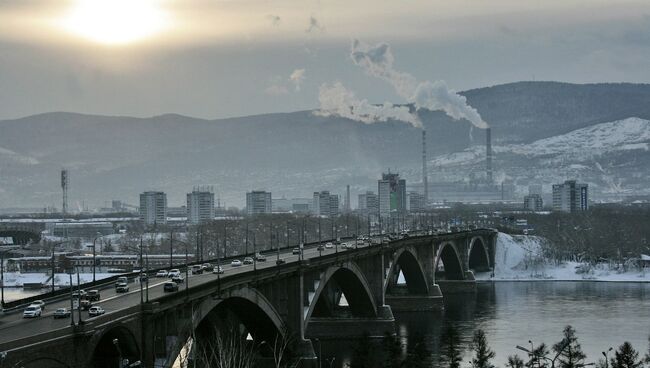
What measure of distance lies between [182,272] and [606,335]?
3620cm

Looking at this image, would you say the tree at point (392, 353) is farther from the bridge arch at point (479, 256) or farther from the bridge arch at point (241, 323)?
the bridge arch at point (479, 256)

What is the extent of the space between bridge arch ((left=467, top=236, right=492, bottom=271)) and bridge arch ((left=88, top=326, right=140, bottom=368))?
421 feet

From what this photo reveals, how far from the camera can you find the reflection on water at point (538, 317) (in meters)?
89.2

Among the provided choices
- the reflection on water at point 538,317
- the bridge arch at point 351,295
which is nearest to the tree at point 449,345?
the reflection on water at point 538,317

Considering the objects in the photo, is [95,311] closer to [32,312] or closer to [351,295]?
[32,312]

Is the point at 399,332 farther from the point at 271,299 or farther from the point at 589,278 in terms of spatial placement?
the point at 589,278

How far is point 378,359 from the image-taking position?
79.8 m

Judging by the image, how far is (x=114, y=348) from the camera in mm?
47125

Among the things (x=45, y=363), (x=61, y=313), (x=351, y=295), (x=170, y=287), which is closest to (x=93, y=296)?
(x=170, y=287)

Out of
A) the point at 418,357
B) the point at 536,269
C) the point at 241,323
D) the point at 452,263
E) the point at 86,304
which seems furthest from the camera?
the point at 536,269

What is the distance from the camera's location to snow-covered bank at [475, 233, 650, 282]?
165625mm

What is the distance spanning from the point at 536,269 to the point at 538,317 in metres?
67.1

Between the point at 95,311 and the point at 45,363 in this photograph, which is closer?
the point at 45,363

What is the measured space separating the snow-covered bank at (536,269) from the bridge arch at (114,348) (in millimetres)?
123917
